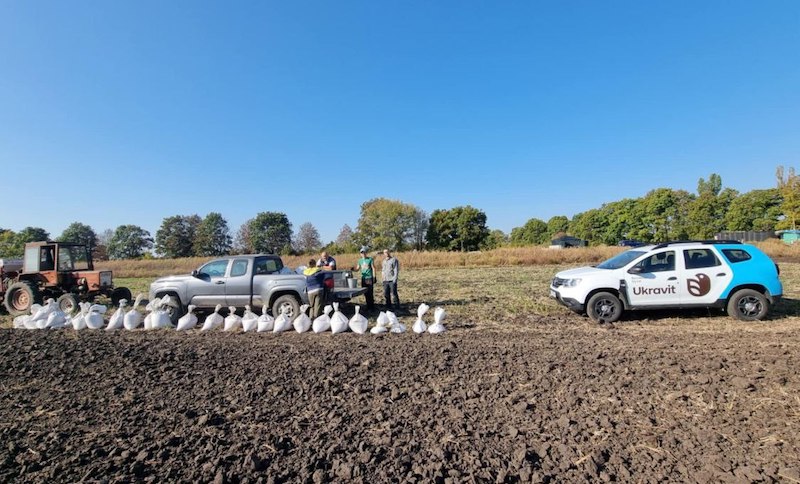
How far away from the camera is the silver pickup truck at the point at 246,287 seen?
8936 mm

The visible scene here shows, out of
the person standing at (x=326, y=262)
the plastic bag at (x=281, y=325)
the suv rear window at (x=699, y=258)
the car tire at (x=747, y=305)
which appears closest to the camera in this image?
the plastic bag at (x=281, y=325)

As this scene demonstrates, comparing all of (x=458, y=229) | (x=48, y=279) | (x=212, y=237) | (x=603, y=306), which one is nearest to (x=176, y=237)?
(x=212, y=237)

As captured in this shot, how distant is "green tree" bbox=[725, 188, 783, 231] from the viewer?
177 ft

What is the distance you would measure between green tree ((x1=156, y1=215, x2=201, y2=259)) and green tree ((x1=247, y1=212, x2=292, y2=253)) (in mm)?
11909

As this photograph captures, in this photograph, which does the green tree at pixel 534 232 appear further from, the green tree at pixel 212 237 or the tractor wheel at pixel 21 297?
the tractor wheel at pixel 21 297

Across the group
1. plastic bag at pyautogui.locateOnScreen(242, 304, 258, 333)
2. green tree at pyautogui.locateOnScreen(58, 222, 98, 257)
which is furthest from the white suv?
green tree at pyautogui.locateOnScreen(58, 222, 98, 257)

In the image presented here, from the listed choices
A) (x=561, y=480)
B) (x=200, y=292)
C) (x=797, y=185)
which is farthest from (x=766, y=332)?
(x=797, y=185)

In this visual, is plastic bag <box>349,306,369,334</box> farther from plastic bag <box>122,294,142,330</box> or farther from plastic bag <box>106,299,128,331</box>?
plastic bag <box>106,299,128,331</box>

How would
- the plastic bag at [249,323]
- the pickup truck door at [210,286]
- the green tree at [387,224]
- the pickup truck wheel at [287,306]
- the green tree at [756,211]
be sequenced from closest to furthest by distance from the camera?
the plastic bag at [249,323] → the pickup truck wheel at [287,306] → the pickup truck door at [210,286] → the green tree at [756,211] → the green tree at [387,224]

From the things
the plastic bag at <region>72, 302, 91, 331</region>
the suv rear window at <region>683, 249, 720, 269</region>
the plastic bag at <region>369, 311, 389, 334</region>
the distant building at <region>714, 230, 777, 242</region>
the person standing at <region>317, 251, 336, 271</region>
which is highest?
the distant building at <region>714, 230, 777, 242</region>

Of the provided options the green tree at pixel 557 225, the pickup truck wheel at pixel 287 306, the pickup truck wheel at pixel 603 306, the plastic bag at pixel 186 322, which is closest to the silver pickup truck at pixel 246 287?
the pickup truck wheel at pixel 287 306

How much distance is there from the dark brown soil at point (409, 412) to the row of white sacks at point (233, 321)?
114 cm

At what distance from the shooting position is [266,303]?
8.98m

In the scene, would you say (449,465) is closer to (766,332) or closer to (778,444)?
(778,444)
